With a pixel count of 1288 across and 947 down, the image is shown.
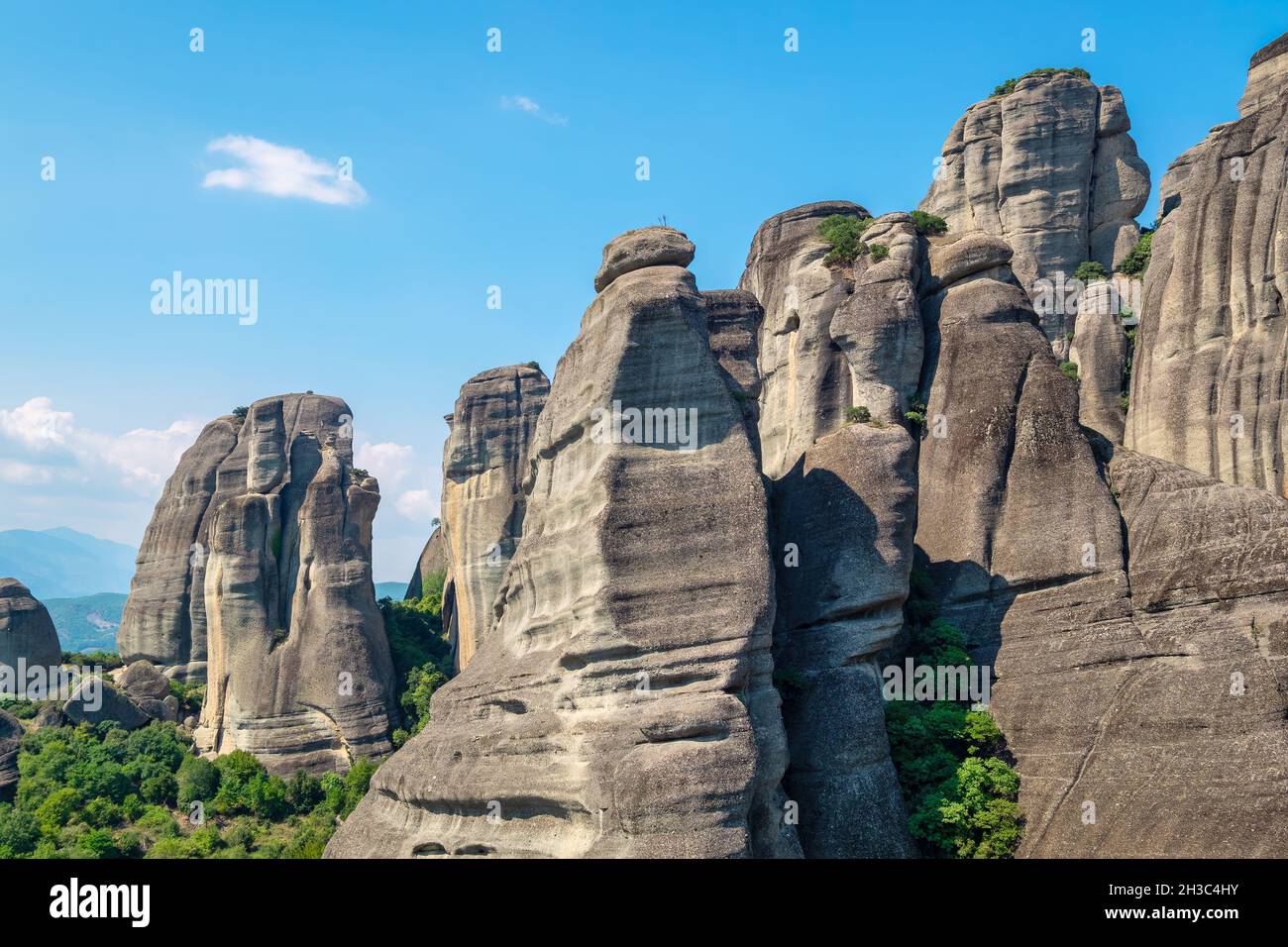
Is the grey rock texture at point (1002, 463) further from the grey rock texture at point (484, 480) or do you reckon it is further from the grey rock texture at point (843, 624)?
the grey rock texture at point (484, 480)

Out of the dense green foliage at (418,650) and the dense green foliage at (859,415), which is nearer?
the dense green foliage at (859,415)

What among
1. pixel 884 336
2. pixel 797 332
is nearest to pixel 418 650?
pixel 797 332

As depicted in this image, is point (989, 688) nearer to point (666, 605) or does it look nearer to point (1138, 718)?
point (1138, 718)

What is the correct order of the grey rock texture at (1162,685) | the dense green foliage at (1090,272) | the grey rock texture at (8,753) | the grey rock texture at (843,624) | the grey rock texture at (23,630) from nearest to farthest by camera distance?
the grey rock texture at (1162,685) < the grey rock texture at (843,624) < the grey rock texture at (8,753) < the dense green foliage at (1090,272) < the grey rock texture at (23,630)

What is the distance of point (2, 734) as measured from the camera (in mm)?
49625

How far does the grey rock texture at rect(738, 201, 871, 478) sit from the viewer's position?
1432 inches

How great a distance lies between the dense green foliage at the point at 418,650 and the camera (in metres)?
55.3

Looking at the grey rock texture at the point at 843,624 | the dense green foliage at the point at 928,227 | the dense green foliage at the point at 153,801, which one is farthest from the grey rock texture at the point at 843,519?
the dense green foliage at the point at 153,801

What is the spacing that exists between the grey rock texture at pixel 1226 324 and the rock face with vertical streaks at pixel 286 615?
118 feet

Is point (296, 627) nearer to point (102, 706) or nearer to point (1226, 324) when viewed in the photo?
point (102, 706)

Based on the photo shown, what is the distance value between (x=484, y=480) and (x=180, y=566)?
1819 cm

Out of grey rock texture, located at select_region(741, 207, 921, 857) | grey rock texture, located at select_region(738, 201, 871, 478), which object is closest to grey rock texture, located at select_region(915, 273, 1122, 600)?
grey rock texture, located at select_region(741, 207, 921, 857)

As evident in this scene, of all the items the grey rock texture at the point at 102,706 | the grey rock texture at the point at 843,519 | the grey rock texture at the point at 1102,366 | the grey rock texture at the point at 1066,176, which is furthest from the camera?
the grey rock texture at the point at 102,706
